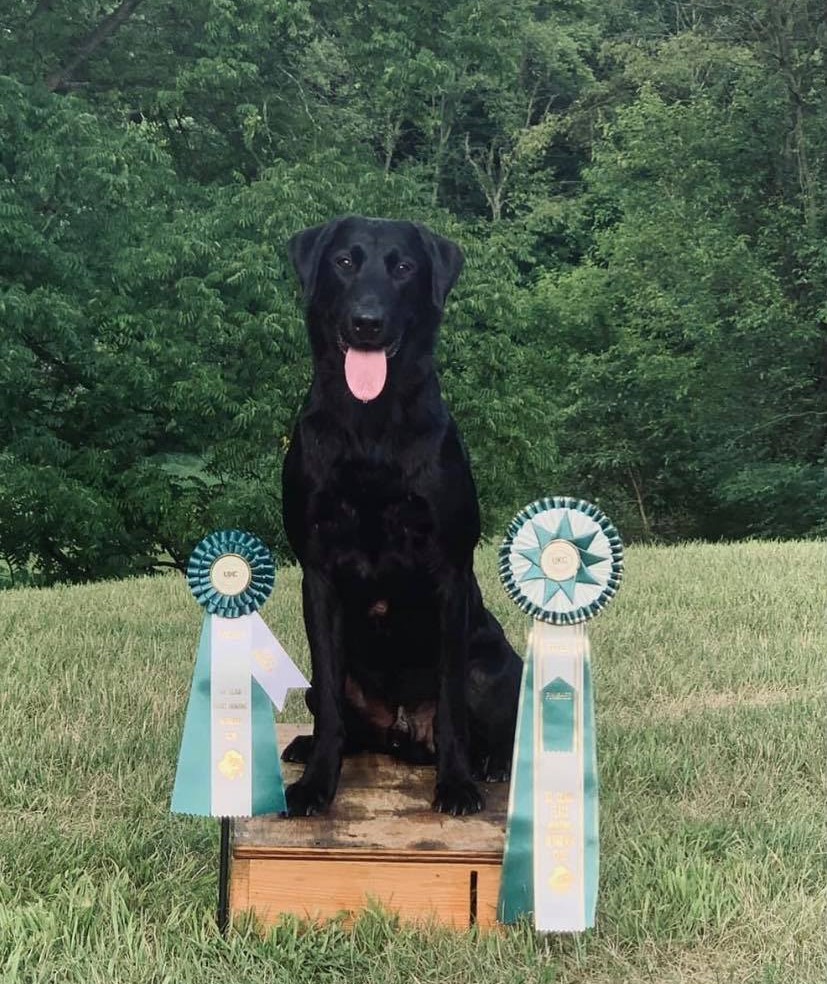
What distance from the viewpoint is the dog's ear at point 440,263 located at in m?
2.39

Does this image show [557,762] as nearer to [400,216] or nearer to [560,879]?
[560,879]

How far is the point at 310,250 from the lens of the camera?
2.39 meters

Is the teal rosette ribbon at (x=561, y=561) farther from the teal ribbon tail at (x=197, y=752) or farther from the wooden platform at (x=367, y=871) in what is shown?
the teal ribbon tail at (x=197, y=752)

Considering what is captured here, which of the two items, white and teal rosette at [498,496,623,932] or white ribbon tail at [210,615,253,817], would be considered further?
white ribbon tail at [210,615,253,817]

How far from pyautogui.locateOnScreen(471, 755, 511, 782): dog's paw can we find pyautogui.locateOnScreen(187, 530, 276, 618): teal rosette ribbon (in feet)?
2.60

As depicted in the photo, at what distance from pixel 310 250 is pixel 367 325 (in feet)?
1.04

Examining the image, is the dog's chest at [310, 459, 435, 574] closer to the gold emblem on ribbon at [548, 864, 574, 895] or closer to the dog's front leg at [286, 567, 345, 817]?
the dog's front leg at [286, 567, 345, 817]

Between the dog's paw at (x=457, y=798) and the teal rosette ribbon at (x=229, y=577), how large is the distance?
0.63 metres

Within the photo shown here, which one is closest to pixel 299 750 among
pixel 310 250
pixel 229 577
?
pixel 229 577

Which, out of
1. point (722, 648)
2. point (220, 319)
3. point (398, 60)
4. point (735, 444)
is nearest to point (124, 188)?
point (220, 319)

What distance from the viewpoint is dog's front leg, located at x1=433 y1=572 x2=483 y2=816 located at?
92.1 inches

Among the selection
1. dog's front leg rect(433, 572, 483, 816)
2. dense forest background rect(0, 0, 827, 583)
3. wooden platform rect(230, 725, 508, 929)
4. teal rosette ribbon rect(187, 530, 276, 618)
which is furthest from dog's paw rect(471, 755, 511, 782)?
dense forest background rect(0, 0, 827, 583)

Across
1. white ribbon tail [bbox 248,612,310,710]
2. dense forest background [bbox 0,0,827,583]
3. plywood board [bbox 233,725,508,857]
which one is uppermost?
dense forest background [bbox 0,0,827,583]

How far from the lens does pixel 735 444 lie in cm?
1509
